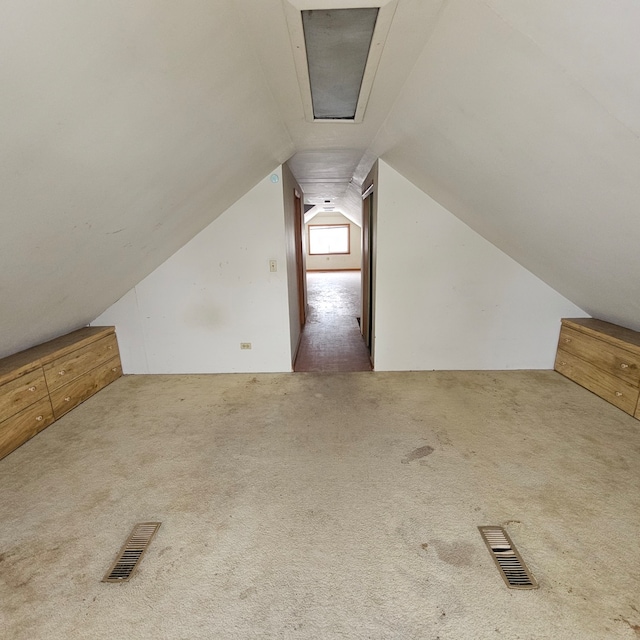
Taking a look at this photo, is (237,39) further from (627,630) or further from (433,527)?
(627,630)

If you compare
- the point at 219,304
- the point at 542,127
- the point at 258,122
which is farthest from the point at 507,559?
the point at 219,304

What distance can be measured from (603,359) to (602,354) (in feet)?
0.14

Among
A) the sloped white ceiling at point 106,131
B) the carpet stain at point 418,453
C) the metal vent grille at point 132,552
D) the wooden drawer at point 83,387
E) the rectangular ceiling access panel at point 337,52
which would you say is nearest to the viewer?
the sloped white ceiling at point 106,131

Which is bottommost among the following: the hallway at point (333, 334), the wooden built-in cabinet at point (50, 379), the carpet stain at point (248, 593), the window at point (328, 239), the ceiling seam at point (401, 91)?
the carpet stain at point (248, 593)

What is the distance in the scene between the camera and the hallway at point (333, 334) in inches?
149

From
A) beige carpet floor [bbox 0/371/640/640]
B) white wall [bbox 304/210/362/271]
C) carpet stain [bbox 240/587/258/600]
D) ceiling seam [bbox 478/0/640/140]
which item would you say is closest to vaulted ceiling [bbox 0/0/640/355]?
ceiling seam [bbox 478/0/640/140]

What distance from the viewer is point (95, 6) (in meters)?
0.89

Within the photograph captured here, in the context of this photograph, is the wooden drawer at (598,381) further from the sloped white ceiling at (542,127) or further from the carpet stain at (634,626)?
the carpet stain at (634,626)

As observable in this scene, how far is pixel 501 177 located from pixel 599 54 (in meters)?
0.98

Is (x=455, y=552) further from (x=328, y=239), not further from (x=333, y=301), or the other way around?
(x=328, y=239)

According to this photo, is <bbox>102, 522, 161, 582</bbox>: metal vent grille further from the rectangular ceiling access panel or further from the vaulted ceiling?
the rectangular ceiling access panel

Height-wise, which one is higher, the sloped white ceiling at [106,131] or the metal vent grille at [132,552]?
the sloped white ceiling at [106,131]

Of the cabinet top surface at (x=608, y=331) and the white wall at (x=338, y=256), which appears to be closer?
the cabinet top surface at (x=608, y=331)

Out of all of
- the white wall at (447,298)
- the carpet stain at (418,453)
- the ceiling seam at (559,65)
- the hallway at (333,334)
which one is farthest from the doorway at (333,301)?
the ceiling seam at (559,65)
